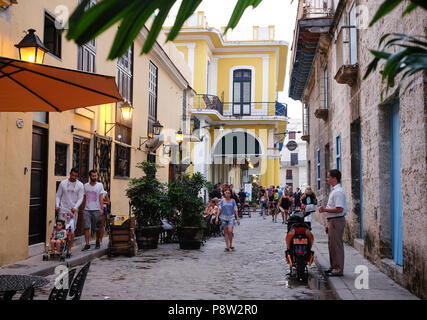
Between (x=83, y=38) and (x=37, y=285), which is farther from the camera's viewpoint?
(x=37, y=285)

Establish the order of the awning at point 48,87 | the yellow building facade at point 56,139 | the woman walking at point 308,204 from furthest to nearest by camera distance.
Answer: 1. the woman walking at point 308,204
2. the yellow building facade at point 56,139
3. the awning at point 48,87

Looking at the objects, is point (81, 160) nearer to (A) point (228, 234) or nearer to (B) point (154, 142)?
(A) point (228, 234)

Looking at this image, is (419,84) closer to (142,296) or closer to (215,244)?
(142,296)

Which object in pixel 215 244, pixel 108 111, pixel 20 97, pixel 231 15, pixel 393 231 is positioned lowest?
pixel 215 244

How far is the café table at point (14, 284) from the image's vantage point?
3854 mm

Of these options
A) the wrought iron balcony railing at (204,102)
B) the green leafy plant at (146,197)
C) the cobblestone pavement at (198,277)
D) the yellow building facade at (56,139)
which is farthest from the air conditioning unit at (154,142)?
the wrought iron balcony railing at (204,102)

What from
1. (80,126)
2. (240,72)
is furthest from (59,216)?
(240,72)

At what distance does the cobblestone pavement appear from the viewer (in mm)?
6793

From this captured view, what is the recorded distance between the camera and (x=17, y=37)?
348 inches

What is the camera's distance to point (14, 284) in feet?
13.1

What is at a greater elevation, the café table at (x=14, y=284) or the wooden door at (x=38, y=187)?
the wooden door at (x=38, y=187)

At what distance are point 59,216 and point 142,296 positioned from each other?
3.76 metres

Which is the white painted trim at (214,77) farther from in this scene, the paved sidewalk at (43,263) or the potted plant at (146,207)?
the paved sidewalk at (43,263)

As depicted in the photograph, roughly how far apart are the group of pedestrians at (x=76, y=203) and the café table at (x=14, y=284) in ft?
16.6
